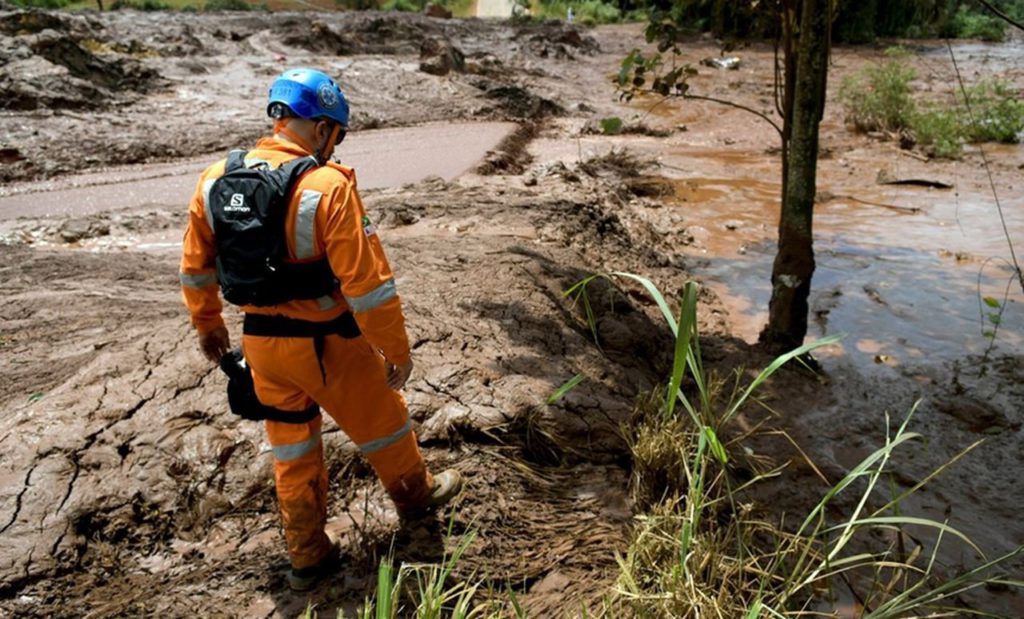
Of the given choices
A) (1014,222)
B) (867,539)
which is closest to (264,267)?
(867,539)

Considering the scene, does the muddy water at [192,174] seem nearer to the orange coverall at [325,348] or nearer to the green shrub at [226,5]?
the orange coverall at [325,348]

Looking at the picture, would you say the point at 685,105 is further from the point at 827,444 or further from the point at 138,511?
the point at 138,511

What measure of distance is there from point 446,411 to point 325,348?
0.90 m

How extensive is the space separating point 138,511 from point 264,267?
Answer: 1.19 metres

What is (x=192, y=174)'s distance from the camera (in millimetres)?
8750

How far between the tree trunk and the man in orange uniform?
103 inches

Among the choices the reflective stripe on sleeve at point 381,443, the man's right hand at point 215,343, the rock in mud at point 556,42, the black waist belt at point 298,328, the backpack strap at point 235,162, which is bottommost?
the reflective stripe on sleeve at point 381,443

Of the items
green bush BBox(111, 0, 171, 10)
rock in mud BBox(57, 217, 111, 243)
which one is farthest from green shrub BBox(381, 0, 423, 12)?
rock in mud BBox(57, 217, 111, 243)

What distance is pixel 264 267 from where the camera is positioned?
85.0 inches

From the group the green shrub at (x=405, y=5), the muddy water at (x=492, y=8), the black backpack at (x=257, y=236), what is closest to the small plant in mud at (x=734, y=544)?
the black backpack at (x=257, y=236)

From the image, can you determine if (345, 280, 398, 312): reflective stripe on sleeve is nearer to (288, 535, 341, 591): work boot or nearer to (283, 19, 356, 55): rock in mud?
(288, 535, 341, 591): work boot

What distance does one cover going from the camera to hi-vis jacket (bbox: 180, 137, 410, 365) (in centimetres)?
214

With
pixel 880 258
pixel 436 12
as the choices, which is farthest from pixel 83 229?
pixel 436 12

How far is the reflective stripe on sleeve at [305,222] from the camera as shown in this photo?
2139 mm
